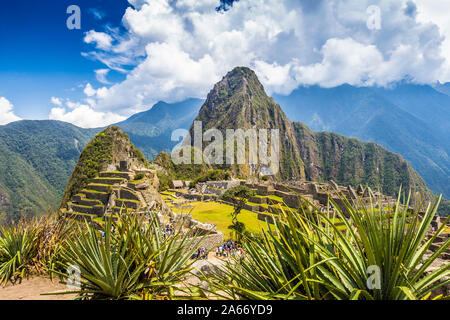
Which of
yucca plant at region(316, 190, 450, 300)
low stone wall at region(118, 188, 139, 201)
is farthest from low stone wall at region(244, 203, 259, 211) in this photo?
yucca plant at region(316, 190, 450, 300)

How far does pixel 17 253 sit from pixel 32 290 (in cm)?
103

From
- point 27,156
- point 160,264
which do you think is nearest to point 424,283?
point 160,264

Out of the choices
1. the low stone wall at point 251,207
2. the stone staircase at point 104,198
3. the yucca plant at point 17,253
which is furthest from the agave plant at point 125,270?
the low stone wall at point 251,207

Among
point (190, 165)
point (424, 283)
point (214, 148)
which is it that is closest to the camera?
point (424, 283)

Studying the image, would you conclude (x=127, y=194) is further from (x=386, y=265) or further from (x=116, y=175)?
(x=386, y=265)

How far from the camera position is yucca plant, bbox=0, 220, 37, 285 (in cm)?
534

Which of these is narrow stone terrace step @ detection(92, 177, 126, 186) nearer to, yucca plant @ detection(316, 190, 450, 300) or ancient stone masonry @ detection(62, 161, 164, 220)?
ancient stone masonry @ detection(62, 161, 164, 220)

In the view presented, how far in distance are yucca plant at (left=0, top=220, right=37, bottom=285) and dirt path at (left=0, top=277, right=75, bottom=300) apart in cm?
25

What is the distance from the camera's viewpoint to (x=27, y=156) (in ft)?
368

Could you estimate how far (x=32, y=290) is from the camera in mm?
4969
